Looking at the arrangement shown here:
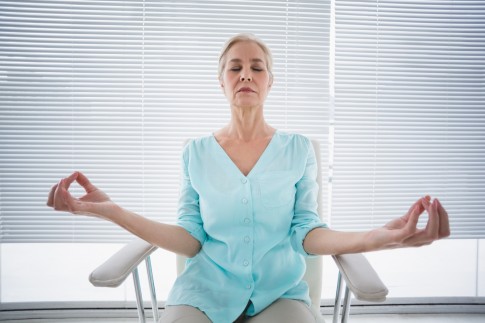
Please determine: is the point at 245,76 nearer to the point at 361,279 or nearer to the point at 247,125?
the point at 247,125

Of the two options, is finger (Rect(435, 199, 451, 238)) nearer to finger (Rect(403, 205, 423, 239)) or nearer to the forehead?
finger (Rect(403, 205, 423, 239))

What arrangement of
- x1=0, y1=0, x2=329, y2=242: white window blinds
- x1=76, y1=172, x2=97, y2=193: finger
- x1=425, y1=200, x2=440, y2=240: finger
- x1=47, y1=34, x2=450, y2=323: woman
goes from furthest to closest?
x1=0, y1=0, x2=329, y2=242: white window blinds
x1=47, y1=34, x2=450, y2=323: woman
x1=76, y1=172, x2=97, y2=193: finger
x1=425, y1=200, x2=440, y2=240: finger

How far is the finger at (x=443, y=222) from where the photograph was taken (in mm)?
792

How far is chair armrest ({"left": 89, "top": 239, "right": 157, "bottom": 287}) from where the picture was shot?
956 mm

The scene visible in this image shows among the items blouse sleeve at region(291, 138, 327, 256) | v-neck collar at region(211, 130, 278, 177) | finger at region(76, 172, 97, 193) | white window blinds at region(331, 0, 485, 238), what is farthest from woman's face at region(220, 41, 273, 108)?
white window blinds at region(331, 0, 485, 238)

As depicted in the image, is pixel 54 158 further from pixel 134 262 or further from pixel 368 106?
pixel 368 106

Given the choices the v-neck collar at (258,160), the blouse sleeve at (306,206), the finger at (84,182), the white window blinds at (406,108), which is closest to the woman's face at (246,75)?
the v-neck collar at (258,160)

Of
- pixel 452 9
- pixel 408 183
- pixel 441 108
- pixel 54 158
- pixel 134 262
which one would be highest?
pixel 452 9

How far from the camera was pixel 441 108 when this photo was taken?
A: 7.00 ft

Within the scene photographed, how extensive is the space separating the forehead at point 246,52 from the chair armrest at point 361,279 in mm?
803

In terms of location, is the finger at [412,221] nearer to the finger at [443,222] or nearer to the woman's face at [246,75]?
the finger at [443,222]

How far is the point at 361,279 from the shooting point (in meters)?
0.95

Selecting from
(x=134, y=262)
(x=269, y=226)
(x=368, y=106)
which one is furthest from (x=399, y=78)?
(x=134, y=262)

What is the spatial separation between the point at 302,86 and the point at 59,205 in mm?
1539
